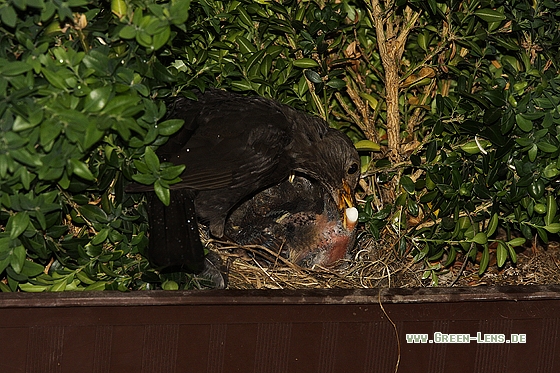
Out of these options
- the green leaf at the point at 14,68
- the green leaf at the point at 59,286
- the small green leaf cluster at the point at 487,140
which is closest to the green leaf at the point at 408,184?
the small green leaf cluster at the point at 487,140

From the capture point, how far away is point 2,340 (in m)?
2.99

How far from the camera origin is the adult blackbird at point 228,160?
10.9 ft

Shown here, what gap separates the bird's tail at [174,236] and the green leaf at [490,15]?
1372mm

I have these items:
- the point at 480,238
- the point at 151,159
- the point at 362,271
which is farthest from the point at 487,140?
the point at 151,159

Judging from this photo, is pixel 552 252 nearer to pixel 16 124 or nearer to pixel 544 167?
pixel 544 167

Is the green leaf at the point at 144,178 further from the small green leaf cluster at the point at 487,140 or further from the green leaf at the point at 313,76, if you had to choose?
the small green leaf cluster at the point at 487,140

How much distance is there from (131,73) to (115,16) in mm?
199

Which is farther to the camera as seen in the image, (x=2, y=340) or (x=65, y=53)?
(x=2, y=340)

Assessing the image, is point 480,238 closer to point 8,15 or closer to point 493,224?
point 493,224

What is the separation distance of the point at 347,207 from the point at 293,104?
0.54m

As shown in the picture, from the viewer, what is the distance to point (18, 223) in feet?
9.31

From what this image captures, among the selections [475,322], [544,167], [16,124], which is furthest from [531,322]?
[16,124]

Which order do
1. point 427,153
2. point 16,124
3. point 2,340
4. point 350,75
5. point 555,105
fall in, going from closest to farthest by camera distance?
point 16,124 → point 2,340 → point 555,105 → point 427,153 → point 350,75

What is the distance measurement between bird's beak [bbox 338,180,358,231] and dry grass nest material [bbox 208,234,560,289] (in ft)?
0.63
